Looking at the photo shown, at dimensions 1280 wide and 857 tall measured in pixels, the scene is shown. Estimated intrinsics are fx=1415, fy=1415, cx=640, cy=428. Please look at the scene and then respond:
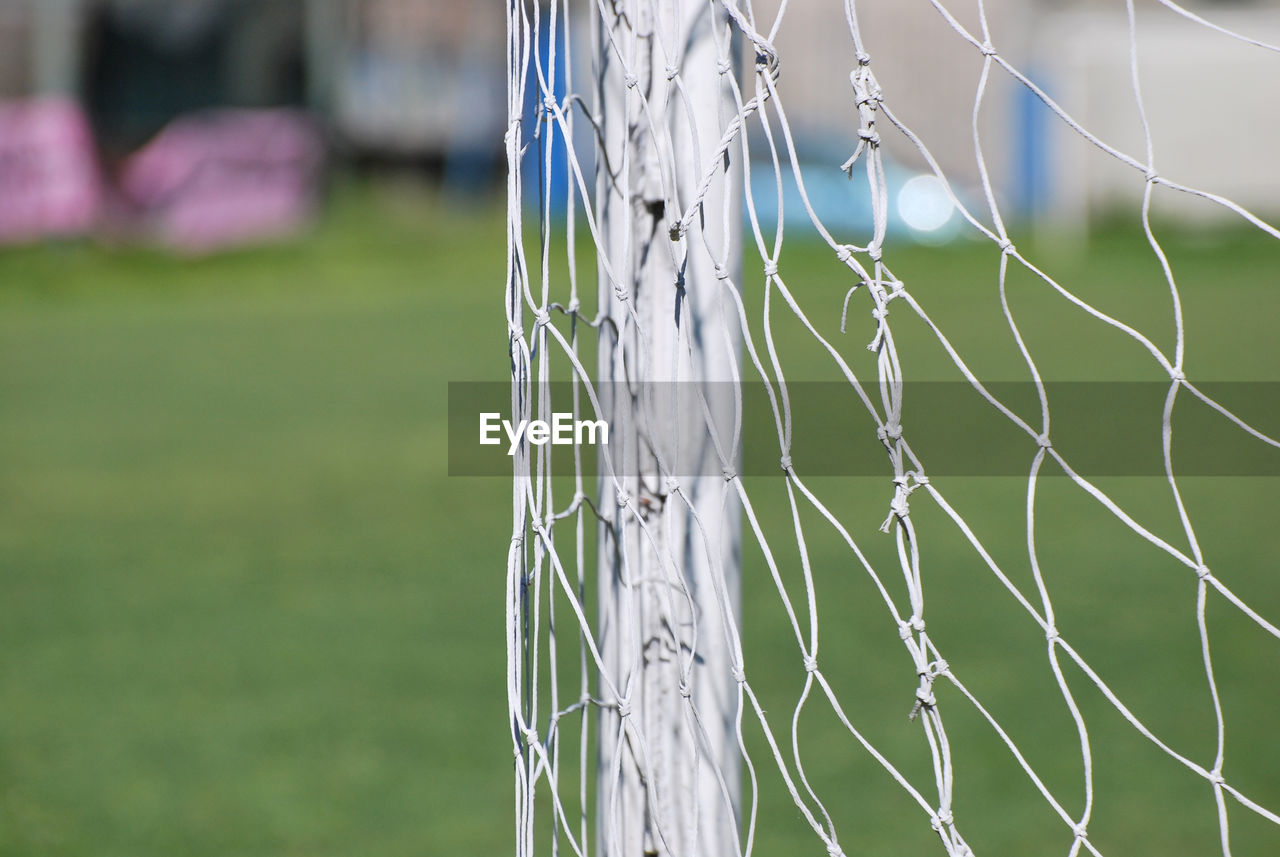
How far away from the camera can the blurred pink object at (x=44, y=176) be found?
12.2 metres

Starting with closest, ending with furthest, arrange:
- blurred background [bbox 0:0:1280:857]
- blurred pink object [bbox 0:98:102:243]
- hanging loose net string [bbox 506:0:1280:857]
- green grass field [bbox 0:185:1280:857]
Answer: hanging loose net string [bbox 506:0:1280:857], green grass field [bbox 0:185:1280:857], blurred background [bbox 0:0:1280:857], blurred pink object [bbox 0:98:102:243]

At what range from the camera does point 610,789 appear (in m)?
1.50

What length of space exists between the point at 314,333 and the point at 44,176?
4.79 metres

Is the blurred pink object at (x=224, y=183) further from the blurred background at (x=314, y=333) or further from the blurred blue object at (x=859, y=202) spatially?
the blurred blue object at (x=859, y=202)

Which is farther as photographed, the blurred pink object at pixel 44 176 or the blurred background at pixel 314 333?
the blurred pink object at pixel 44 176

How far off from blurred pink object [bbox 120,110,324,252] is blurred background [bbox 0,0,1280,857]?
33 millimetres

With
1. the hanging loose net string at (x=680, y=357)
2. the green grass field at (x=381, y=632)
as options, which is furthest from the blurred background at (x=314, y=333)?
the hanging loose net string at (x=680, y=357)

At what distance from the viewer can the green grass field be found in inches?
106

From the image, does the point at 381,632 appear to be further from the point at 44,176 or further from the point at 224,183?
the point at 224,183

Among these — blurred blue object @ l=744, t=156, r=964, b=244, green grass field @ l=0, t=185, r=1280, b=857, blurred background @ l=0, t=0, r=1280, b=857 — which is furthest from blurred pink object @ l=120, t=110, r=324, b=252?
green grass field @ l=0, t=185, r=1280, b=857

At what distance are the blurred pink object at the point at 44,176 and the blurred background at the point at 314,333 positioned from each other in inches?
1.3

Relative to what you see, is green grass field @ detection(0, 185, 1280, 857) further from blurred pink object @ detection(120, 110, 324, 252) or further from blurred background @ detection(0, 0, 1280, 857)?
blurred pink object @ detection(120, 110, 324, 252)

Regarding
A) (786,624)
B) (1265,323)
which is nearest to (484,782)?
(786,624)

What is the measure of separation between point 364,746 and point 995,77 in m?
12.8
